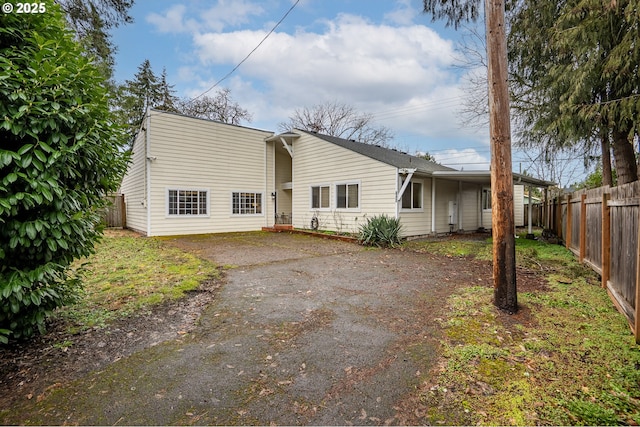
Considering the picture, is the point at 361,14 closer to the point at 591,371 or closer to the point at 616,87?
the point at 616,87

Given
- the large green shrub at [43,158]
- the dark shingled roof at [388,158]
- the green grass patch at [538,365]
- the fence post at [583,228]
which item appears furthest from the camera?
the dark shingled roof at [388,158]

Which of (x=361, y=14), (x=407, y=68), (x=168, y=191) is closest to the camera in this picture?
(x=361, y=14)

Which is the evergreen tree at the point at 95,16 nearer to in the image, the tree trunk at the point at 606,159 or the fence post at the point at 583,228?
the fence post at the point at 583,228

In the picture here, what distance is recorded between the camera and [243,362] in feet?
8.93

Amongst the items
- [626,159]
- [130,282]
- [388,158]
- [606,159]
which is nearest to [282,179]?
[388,158]

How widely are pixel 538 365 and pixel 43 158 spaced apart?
4.43m

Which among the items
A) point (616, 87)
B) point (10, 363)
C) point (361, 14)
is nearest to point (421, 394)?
point (10, 363)

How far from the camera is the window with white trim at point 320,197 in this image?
43.6 feet

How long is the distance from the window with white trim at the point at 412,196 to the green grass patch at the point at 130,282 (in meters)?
7.34

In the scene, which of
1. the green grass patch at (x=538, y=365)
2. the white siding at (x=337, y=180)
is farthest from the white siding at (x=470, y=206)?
the green grass patch at (x=538, y=365)

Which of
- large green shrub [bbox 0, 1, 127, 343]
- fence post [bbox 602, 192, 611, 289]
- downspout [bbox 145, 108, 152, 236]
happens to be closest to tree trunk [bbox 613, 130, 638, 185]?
fence post [bbox 602, 192, 611, 289]

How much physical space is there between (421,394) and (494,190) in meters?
2.76

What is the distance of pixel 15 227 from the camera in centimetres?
246

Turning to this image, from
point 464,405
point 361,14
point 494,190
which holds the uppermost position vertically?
point 361,14
